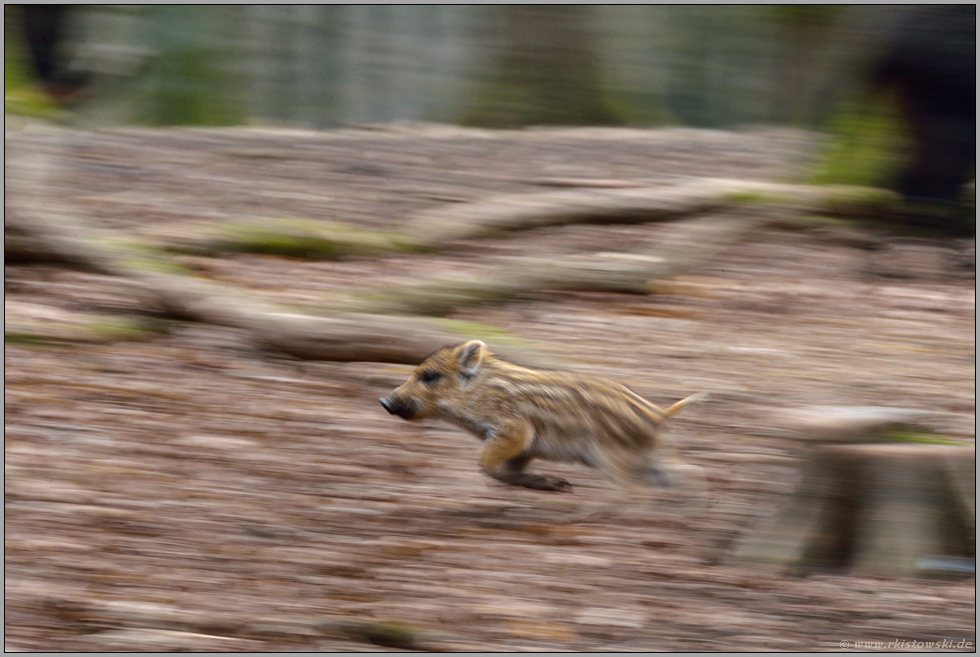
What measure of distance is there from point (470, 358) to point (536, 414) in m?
0.43

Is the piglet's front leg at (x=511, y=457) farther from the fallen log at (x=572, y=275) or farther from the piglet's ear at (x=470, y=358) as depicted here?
the fallen log at (x=572, y=275)

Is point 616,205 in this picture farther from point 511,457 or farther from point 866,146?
point 511,457

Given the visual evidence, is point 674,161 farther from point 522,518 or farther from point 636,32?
point 522,518

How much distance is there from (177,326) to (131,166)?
3374 mm

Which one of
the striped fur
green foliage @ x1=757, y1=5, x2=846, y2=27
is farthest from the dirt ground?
green foliage @ x1=757, y1=5, x2=846, y2=27

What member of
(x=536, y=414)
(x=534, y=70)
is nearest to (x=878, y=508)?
(x=536, y=414)

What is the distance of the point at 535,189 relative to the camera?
8.83 meters

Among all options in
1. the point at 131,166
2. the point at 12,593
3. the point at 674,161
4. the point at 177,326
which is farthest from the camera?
the point at 674,161

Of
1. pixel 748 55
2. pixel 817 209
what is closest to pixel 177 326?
pixel 817 209

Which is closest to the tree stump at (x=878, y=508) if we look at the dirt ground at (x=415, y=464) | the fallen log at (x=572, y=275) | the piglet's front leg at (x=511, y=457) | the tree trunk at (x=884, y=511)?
the tree trunk at (x=884, y=511)

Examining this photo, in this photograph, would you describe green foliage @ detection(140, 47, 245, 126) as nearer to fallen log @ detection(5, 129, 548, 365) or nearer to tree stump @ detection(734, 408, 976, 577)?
fallen log @ detection(5, 129, 548, 365)

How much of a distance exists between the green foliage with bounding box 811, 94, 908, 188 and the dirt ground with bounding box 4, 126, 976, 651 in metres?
0.57

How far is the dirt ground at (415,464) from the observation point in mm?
3789

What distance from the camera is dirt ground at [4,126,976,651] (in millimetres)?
3789
